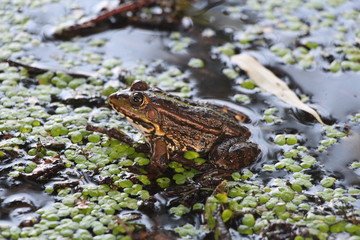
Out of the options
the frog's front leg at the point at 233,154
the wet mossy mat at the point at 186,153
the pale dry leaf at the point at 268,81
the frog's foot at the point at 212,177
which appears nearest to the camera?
the wet mossy mat at the point at 186,153

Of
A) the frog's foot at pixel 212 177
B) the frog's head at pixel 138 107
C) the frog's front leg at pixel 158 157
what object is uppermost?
the frog's head at pixel 138 107

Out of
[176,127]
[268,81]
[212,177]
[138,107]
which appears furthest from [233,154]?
[268,81]

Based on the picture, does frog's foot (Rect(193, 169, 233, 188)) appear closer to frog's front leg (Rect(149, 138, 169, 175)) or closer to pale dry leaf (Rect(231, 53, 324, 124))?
frog's front leg (Rect(149, 138, 169, 175))

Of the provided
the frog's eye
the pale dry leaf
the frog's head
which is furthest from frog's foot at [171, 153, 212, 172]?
the pale dry leaf

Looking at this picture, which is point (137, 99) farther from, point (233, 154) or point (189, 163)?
point (233, 154)

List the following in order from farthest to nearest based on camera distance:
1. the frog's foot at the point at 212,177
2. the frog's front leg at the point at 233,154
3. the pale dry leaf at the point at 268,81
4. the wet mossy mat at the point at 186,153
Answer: the pale dry leaf at the point at 268,81, the frog's front leg at the point at 233,154, the frog's foot at the point at 212,177, the wet mossy mat at the point at 186,153

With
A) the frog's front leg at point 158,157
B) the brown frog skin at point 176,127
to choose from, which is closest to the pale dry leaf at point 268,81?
the brown frog skin at point 176,127

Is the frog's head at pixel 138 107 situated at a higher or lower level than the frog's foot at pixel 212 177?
higher

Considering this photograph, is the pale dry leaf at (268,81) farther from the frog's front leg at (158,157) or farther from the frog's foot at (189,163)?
the frog's front leg at (158,157)
